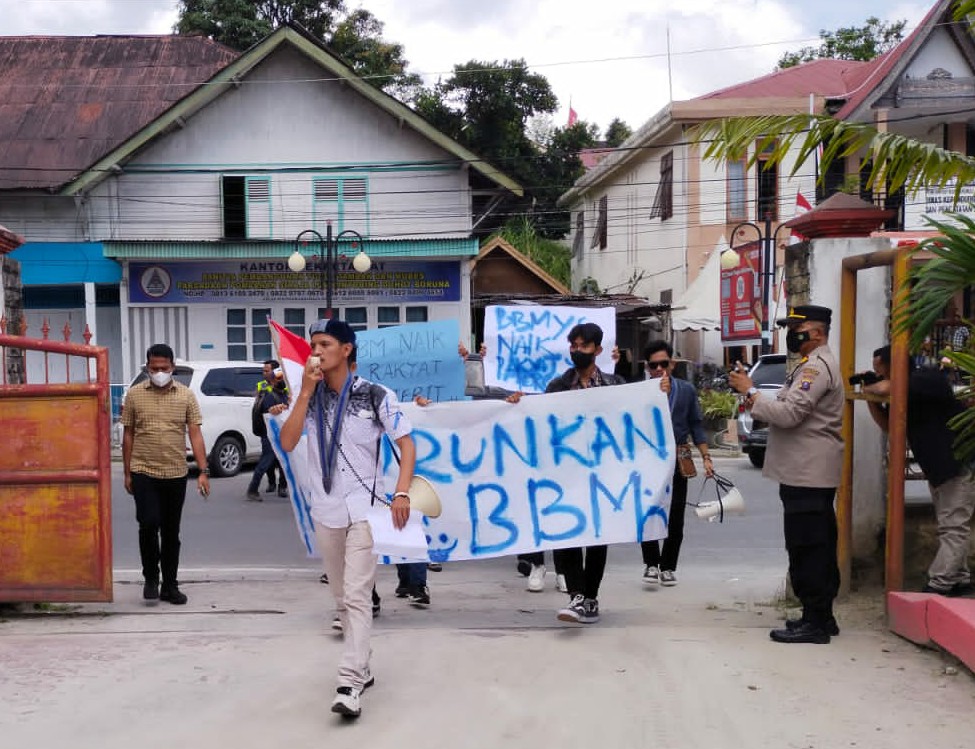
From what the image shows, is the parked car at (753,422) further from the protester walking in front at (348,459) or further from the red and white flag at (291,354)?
the protester walking in front at (348,459)

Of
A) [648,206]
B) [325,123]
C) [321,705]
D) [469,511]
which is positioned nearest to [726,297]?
[648,206]

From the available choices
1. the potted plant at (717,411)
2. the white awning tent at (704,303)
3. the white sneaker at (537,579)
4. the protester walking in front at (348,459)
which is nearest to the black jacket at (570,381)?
the white sneaker at (537,579)

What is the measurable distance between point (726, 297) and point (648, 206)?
718 centimetres

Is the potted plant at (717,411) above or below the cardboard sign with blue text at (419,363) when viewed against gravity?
below

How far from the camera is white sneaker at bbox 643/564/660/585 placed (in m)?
8.31

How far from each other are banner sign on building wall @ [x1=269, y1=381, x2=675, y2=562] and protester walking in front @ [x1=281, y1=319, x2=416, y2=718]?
67.2 inches

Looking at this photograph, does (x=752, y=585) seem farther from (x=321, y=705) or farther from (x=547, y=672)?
(x=321, y=705)

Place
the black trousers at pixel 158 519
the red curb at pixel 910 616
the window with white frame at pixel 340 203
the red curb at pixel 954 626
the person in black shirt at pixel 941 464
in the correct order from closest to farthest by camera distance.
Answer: the red curb at pixel 954 626
the red curb at pixel 910 616
the person in black shirt at pixel 941 464
the black trousers at pixel 158 519
the window with white frame at pixel 340 203

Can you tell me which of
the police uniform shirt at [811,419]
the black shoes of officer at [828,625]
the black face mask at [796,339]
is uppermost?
the black face mask at [796,339]

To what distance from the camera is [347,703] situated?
4812 mm

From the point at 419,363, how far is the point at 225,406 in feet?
27.8

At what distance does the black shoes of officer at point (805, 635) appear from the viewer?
238 inches

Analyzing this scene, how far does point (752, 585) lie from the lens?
27.5ft

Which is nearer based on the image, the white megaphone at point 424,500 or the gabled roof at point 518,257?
the white megaphone at point 424,500
